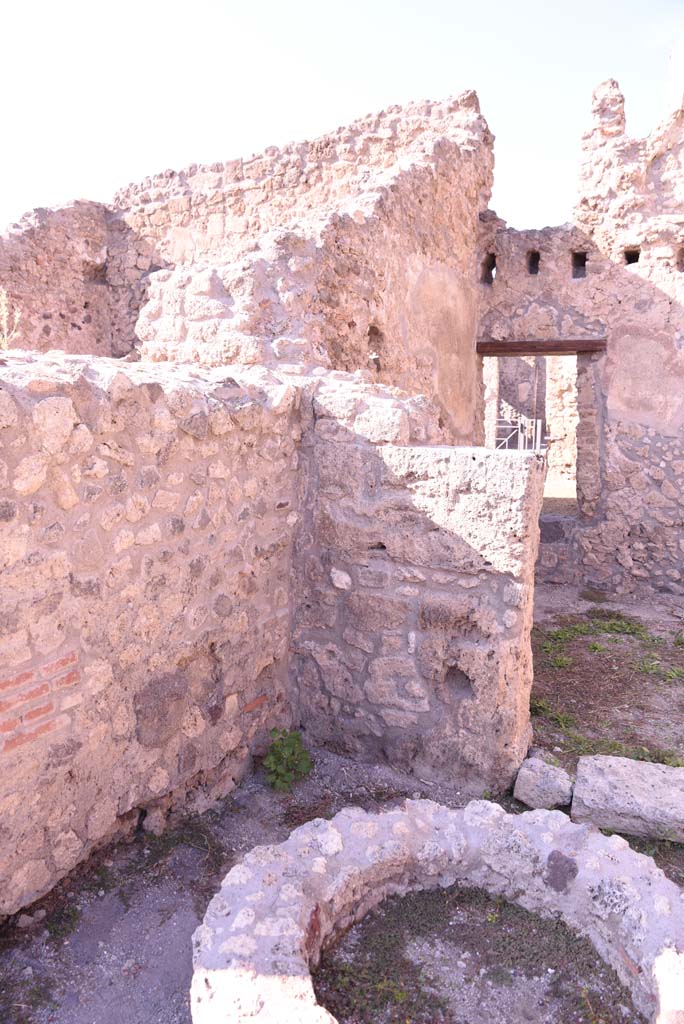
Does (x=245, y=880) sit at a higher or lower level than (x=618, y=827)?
higher

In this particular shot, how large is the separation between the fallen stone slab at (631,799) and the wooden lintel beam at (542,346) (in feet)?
14.9

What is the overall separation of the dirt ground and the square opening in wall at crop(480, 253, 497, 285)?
Answer: 531 cm

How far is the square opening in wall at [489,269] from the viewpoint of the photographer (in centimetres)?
743

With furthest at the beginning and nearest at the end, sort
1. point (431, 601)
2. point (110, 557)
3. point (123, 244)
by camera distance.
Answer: point (123, 244), point (431, 601), point (110, 557)

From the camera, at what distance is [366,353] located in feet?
16.9

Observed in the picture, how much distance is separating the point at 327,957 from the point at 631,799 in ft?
5.16

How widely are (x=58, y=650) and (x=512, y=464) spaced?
1937 millimetres

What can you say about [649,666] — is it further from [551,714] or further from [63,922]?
[63,922]

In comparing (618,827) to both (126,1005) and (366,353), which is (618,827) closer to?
(126,1005)

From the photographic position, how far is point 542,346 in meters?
7.33

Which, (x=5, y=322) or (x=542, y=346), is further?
(x=542, y=346)

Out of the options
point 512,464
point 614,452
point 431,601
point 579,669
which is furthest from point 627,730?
point 614,452

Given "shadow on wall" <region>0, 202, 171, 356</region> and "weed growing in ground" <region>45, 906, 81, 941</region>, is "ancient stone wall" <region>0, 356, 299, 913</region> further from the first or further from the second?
"shadow on wall" <region>0, 202, 171, 356</region>

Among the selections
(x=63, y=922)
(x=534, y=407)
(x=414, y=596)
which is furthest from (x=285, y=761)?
(x=534, y=407)
